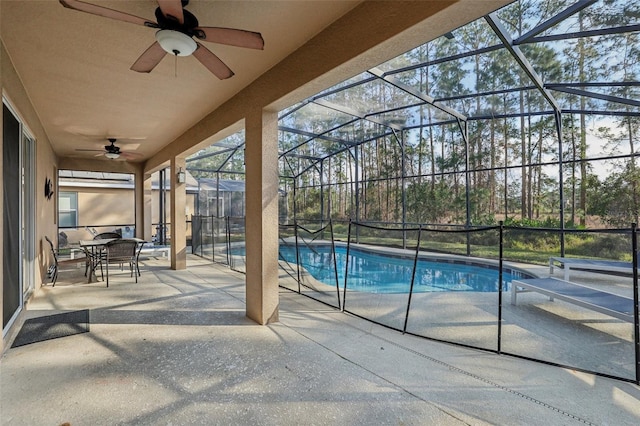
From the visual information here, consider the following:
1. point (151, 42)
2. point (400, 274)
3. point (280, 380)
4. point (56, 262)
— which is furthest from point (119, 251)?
point (400, 274)

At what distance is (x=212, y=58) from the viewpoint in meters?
2.30

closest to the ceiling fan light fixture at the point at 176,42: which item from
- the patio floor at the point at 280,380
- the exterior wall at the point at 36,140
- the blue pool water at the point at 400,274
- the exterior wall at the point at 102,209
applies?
the exterior wall at the point at 36,140

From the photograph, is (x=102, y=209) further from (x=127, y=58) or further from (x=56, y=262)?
(x=127, y=58)

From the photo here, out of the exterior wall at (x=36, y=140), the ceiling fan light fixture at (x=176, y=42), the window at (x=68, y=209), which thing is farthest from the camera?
the window at (x=68, y=209)

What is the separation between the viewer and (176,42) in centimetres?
203

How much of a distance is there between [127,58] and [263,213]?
2.03m

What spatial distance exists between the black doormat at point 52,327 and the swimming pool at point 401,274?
310 cm

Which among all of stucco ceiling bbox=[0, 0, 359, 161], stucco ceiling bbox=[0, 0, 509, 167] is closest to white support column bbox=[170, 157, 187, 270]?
stucco ceiling bbox=[0, 0, 359, 161]

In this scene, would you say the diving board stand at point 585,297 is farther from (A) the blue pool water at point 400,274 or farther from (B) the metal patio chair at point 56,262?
(B) the metal patio chair at point 56,262

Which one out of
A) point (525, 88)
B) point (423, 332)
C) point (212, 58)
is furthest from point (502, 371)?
point (525, 88)

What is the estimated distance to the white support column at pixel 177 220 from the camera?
6301 mm

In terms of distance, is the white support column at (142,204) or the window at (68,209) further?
the window at (68,209)

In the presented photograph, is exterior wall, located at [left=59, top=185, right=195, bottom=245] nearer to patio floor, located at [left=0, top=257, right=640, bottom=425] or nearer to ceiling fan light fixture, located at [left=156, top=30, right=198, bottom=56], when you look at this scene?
patio floor, located at [left=0, top=257, right=640, bottom=425]

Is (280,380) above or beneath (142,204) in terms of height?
beneath
